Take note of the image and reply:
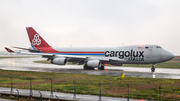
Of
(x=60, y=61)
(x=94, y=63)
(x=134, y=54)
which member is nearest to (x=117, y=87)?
(x=94, y=63)

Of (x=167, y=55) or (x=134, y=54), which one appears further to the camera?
(x=134, y=54)

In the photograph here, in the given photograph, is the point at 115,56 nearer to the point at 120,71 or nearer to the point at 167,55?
the point at 120,71

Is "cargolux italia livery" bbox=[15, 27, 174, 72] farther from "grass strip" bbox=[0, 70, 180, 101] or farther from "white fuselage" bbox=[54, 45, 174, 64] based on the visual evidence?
"grass strip" bbox=[0, 70, 180, 101]

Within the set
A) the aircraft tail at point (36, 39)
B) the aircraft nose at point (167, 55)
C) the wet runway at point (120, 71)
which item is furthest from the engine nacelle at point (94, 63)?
the aircraft tail at point (36, 39)

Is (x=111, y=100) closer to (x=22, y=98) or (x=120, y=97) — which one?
(x=120, y=97)

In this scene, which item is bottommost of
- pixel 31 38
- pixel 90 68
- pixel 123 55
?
pixel 90 68

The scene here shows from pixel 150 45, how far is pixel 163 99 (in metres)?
22.1

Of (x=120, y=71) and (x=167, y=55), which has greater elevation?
(x=167, y=55)

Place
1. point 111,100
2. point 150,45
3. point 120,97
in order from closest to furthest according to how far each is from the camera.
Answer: point 111,100, point 120,97, point 150,45

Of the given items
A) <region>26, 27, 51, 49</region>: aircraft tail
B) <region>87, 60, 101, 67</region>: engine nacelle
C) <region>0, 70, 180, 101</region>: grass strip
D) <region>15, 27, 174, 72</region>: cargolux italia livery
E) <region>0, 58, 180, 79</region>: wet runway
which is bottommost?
<region>0, 58, 180, 79</region>: wet runway

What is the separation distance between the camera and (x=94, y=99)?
487 inches

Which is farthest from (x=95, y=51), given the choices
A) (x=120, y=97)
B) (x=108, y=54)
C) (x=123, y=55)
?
(x=120, y=97)

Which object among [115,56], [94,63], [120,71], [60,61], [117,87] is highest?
[115,56]

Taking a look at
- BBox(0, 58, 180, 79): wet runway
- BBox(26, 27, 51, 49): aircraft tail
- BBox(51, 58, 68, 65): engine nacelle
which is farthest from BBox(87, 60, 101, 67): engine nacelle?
BBox(26, 27, 51, 49): aircraft tail
